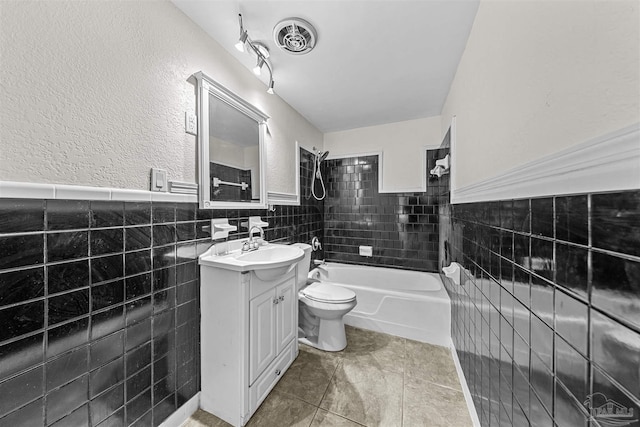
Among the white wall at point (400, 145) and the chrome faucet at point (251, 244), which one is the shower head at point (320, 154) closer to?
the white wall at point (400, 145)

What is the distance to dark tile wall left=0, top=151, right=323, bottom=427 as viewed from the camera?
0.76 metres

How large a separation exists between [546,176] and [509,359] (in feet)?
2.30

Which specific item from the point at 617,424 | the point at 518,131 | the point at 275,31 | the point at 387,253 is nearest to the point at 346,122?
the point at 275,31

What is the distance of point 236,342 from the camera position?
4.16ft

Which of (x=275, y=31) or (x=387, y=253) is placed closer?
(x=275, y=31)

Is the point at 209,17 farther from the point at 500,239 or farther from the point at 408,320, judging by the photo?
the point at 408,320

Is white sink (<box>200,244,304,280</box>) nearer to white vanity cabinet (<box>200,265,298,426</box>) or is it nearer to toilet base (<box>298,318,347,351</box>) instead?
white vanity cabinet (<box>200,265,298,426</box>)

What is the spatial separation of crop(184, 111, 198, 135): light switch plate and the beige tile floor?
1711 millimetres

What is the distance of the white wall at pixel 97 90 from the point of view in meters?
0.76

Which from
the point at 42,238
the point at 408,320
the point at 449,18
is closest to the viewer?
A: the point at 42,238

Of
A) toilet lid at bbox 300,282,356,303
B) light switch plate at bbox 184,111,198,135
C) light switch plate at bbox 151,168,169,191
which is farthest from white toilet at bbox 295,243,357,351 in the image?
light switch plate at bbox 184,111,198,135

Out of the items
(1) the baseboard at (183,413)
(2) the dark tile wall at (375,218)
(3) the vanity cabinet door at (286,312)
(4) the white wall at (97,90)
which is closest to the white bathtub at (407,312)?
(2) the dark tile wall at (375,218)

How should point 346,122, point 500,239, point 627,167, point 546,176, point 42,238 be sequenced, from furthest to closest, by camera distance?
point 346,122 < point 500,239 < point 42,238 < point 546,176 < point 627,167

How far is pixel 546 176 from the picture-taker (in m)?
0.62
